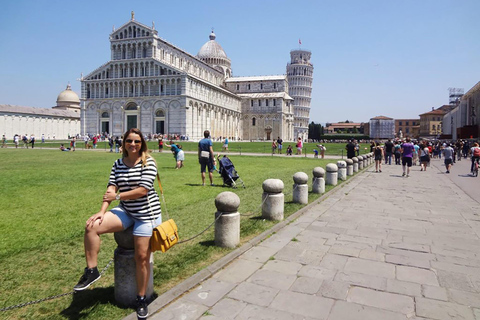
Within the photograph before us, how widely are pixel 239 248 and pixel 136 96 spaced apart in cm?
6385

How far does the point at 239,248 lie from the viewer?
220 inches

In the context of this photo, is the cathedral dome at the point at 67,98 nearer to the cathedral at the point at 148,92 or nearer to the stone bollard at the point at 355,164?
the cathedral at the point at 148,92

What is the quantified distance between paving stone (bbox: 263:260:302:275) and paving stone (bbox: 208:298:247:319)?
1104mm

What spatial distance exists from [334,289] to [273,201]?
3.37 metres

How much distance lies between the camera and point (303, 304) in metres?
3.87

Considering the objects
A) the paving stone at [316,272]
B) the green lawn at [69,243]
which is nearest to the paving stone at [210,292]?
the green lawn at [69,243]

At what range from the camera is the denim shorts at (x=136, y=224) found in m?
3.62

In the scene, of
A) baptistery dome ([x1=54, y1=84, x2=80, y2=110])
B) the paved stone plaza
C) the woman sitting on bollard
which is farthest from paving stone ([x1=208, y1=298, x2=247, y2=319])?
baptistery dome ([x1=54, y1=84, x2=80, y2=110])

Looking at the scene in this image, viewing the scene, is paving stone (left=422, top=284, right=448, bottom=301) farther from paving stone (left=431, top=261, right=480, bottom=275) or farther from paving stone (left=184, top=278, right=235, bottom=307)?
paving stone (left=184, top=278, right=235, bottom=307)

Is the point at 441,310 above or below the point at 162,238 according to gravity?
below

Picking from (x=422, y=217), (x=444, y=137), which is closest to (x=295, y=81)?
(x=444, y=137)

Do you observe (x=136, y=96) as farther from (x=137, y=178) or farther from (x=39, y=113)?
(x=137, y=178)

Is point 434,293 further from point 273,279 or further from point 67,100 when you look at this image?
point 67,100

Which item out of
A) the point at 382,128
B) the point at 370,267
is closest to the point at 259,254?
the point at 370,267
